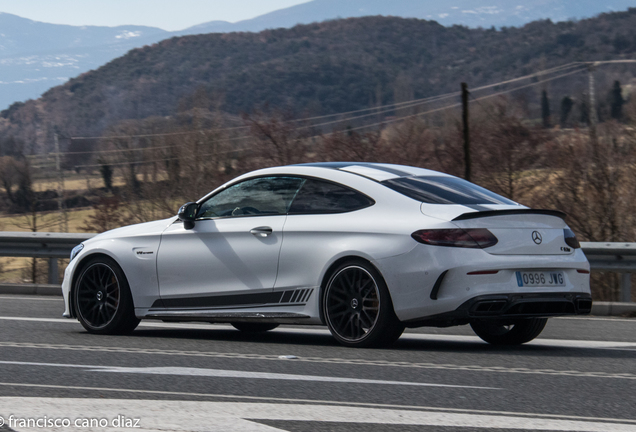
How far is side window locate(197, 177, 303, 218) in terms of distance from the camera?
7.32 metres

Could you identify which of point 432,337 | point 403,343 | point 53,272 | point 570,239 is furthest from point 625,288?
point 53,272

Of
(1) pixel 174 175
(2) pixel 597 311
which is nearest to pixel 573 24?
(1) pixel 174 175

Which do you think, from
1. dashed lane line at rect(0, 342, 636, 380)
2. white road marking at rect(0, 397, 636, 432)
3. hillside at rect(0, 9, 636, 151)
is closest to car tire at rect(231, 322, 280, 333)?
dashed lane line at rect(0, 342, 636, 380)

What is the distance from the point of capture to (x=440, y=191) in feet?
22.7

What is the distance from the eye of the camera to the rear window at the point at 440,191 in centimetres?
674

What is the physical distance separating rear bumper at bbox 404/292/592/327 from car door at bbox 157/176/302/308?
4.59ft

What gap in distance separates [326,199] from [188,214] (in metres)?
1.38

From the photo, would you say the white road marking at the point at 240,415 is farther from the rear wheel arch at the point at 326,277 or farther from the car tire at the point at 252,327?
the car tire at the point at 252,327

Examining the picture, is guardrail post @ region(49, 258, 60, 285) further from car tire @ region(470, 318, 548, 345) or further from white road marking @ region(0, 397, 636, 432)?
white road marking @ region(0, 397, 636, 432)

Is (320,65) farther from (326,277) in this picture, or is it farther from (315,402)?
(315,402)

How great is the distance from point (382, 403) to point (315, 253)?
→ 2.31 metres

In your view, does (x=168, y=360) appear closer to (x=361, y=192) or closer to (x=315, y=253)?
(x=315, y=253)

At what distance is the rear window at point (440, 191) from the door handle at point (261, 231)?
1.05m

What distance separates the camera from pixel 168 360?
20.6ft
